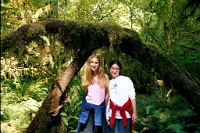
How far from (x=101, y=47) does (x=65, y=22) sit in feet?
3.17

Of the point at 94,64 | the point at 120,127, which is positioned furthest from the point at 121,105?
the point at 94,64

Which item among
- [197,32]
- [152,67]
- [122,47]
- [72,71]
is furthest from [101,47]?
[197,32]

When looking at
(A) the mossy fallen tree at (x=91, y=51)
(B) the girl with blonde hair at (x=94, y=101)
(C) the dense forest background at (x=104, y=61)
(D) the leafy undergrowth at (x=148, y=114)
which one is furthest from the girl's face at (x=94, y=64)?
(D) the leafy undergrowth at (x=148, y=114)

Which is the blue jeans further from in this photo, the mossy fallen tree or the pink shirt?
the mossy fallen tree

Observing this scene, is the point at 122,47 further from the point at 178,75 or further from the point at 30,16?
the point at 30,16

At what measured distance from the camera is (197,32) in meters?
7.33

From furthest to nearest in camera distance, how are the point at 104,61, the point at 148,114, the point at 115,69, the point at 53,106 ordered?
the point at 148,114, the point at 104,61, the point at 53,106, the point at 115,69

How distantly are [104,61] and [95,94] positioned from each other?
1.88m

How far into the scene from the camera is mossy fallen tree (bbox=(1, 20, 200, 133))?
5.00m

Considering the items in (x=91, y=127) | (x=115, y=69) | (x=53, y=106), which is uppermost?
(x=115, y=69)

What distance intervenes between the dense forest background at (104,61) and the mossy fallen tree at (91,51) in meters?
0.17

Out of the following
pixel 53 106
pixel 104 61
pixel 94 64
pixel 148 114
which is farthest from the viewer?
pixel 148 114

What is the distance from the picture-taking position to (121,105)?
4.24m

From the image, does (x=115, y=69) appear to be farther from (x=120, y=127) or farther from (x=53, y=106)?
(x=53, y=106)
